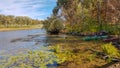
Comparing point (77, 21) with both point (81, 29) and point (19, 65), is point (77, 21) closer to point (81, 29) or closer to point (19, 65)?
point (81, 29)

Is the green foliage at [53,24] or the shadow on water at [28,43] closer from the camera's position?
the shadow on water at [28,43]

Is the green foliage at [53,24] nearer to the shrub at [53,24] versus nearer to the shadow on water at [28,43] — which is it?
→ the shrub at [53,24]

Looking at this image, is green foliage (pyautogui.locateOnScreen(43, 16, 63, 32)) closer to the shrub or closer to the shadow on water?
the shrub

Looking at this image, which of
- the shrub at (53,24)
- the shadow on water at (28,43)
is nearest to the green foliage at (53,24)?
the shrub at (53,24)

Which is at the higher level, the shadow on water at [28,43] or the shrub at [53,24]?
the shrub at [53,24]

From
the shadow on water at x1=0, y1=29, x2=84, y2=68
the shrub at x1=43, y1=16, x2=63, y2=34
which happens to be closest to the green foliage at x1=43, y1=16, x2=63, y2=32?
the shrub at x1=43, y1=16, x2=63, y2=34

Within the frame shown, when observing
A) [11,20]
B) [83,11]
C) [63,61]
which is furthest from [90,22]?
[11,20]

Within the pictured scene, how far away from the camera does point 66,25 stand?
64375 mm

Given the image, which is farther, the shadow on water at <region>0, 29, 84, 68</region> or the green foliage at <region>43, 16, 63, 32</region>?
the green foliage at <region>43, 16, 63, 32</region>

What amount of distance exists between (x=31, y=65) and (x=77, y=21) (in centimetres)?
4178

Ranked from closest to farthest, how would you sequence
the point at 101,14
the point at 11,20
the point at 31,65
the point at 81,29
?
the point at 31,65 → the point at 101,14 → the point at 81,29 → the point at 11,20

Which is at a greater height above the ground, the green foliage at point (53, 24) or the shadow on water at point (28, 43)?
the green foliage at point (53, 24)

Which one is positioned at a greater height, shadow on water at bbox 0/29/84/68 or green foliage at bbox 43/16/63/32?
green foliage at bbox 43/16/63/32

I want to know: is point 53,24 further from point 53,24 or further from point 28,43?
point 28,43
